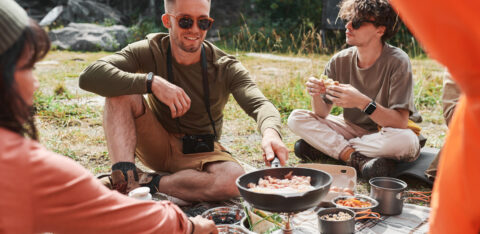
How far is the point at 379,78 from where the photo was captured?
407cm

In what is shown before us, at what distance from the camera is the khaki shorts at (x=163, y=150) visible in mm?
3600

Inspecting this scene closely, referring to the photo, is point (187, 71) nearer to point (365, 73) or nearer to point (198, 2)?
point (198, 2)

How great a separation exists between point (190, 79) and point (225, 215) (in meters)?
1.18

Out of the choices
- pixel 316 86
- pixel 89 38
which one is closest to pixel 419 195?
A: pixel 316 86

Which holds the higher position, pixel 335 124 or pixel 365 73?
pixel 365 73

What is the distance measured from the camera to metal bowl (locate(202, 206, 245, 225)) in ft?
9.91

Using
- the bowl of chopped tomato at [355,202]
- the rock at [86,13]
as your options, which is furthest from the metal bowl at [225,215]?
the rock at [86,13]

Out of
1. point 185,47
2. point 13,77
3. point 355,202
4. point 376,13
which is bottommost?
point 355,202

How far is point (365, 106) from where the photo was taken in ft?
12.6

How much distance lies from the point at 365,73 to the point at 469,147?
280 centimetres

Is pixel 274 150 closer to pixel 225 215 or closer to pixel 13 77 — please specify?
pixel 225 215

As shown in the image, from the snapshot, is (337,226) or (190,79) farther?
(190,79)

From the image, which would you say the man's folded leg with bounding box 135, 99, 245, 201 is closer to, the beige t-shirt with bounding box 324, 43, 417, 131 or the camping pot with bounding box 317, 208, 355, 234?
the camping pot with bounding box 317, 208, 355, 234

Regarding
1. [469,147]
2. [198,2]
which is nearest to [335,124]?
[198,2]
